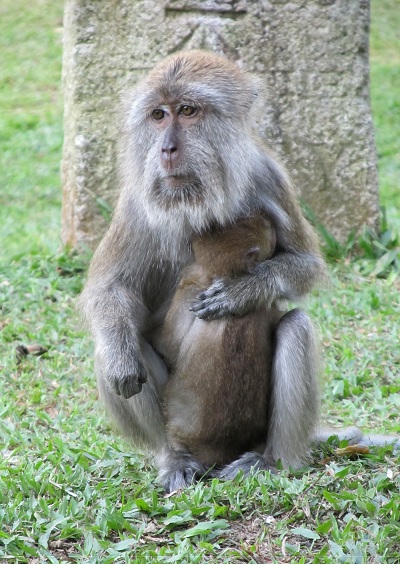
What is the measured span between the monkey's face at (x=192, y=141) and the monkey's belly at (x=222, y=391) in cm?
55

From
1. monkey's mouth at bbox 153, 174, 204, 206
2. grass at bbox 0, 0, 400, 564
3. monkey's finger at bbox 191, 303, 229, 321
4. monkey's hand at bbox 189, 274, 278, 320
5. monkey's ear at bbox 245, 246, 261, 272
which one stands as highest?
monkey's mouth at bbox 153, 174, 204, 206

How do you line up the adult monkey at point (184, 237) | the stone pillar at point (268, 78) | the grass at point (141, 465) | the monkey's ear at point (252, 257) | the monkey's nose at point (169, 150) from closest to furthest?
the grass at point (141, 465), the monkey's nose at point (169, 150), the adult monkey at point (184, 237), the monkey's ear at point (252, 257), the stone pillar at point (268, 78)

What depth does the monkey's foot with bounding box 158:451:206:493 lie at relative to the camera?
471 centimetres

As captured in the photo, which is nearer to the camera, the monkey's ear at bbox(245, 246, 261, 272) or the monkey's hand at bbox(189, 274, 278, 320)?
the monkey's hand at bbox(189, 274, 278, 320)

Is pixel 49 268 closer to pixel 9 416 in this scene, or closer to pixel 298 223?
pixel 9 416

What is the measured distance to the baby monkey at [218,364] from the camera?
15.4 feet

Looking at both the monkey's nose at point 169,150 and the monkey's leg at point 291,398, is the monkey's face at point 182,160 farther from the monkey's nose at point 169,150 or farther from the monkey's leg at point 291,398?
the monkey's leg at point 291,398

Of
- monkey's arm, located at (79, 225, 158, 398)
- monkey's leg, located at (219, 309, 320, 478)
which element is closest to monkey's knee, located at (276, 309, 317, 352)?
monkey's leg, located at (219, 309, 320, 478)

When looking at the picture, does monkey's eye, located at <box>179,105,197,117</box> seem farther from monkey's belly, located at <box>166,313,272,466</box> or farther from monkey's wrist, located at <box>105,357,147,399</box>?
monkey's wrist, located at <box>105,357,147,399</box>

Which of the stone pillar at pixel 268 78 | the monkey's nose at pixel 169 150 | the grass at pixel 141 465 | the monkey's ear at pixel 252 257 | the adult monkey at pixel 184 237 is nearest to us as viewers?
the grass at pixel 141 465

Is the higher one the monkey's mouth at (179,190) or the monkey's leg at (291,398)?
the monkey's mouth at (179,190)

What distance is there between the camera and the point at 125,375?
15.3ft

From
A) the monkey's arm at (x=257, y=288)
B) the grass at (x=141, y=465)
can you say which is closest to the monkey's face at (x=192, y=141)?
the monkey's arm at (x=257, y=288)

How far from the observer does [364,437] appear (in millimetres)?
5172
